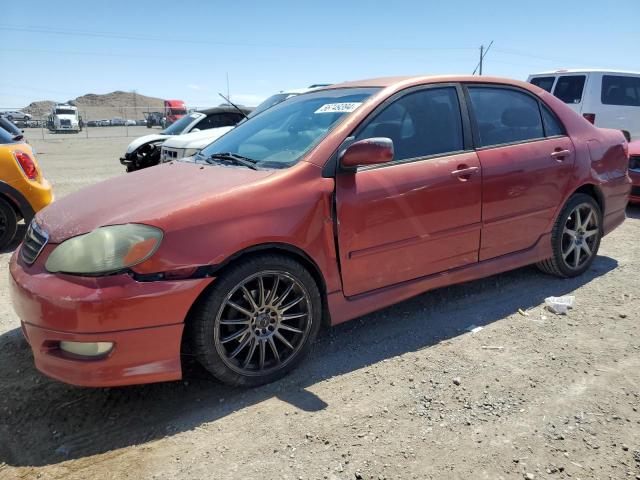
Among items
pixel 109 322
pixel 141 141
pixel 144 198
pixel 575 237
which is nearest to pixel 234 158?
pixel 144 198

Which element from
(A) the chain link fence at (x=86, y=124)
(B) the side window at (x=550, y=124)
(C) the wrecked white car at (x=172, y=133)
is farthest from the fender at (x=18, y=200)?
(A) the chain link fence at (x=86, y=124)

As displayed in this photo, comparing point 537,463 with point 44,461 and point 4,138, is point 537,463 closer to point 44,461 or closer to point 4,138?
point 44,461

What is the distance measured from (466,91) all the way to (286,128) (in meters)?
1.37

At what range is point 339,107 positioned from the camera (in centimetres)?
338

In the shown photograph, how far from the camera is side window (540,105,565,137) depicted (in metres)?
4.16

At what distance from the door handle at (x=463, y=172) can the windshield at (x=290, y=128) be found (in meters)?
0.79

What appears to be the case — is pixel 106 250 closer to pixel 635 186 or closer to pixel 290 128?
pixel 290 128

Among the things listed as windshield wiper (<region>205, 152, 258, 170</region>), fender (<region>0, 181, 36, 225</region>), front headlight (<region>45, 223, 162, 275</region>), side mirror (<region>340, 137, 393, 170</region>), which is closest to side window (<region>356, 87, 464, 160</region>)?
side mirror (<region>340, 137, 393, 170</region>)

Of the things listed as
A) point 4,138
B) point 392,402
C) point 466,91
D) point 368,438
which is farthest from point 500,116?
point 4,138

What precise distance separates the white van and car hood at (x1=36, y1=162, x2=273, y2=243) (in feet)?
29.5

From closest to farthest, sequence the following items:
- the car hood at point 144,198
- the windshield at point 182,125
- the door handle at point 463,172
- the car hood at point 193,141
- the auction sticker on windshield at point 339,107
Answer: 1. the car hood at point 144,198
2. the auction sticker on windshield at point 339,107
3. the door handle at point 463,172
4. the car hood at point 193,141
5. the windshield at point 182,125

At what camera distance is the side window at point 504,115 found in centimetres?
376

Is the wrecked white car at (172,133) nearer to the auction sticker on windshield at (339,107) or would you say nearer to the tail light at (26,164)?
the tail light at (26,164)

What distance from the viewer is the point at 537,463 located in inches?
87.9
